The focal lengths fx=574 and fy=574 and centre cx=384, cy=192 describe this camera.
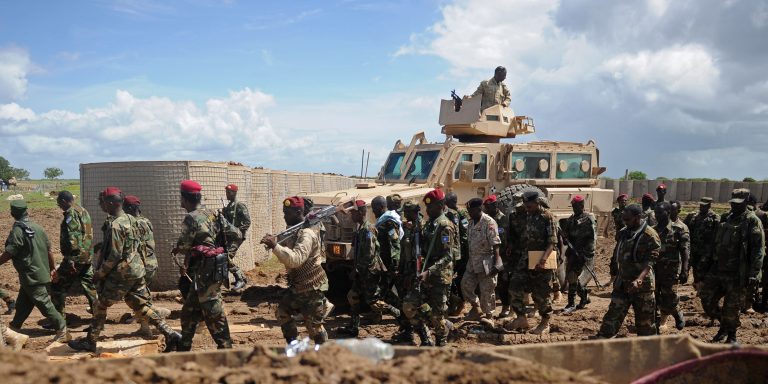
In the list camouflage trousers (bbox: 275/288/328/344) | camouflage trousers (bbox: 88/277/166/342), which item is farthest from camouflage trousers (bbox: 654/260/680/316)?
camouflage trousers (bbox: 88/277/166/342)

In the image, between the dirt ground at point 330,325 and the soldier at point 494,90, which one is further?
the soldier at point 494,90

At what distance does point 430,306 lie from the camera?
5953mm

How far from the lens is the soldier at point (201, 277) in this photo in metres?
5.12

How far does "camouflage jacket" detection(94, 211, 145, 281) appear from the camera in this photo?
18.6ft

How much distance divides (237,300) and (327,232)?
6.68 ft

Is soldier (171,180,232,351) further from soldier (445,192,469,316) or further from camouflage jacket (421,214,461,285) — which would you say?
soldier (445,192,469,316)

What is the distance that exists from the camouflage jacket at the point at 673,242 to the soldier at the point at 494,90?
4518 mm

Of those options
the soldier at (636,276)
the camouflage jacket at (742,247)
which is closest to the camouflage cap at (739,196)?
the camouflage jacket at (742,247)

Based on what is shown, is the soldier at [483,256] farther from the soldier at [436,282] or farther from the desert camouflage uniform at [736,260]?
the desert camouflage uniform at [736,260]

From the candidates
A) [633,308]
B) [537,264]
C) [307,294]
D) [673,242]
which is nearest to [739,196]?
[673,242]

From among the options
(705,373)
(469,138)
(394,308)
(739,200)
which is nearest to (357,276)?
(394,308)

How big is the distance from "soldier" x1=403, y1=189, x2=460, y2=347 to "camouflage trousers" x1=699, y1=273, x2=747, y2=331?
10.5 feet

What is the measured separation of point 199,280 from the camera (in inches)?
202

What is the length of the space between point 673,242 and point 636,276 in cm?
168
